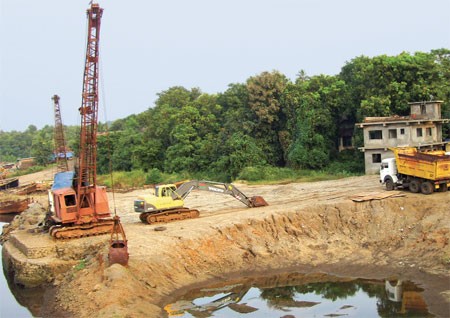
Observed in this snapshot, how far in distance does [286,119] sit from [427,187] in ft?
85.2

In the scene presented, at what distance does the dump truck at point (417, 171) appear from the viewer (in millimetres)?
31594

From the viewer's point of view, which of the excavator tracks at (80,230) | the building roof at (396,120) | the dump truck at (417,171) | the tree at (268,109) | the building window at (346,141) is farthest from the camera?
the tree at (268,109)

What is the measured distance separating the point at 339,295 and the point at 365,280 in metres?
2.10

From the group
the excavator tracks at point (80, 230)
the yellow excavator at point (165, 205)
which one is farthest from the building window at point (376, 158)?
the excavator tracks at point (80, 230)

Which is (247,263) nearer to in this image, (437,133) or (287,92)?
(437,133)

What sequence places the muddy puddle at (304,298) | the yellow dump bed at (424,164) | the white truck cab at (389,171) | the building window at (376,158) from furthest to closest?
the building window at (376,158), the white truck cab at (389,171), the yellow dump bed at (424,164), the muddy puddle at (304,298)

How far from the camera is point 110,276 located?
74.2ft

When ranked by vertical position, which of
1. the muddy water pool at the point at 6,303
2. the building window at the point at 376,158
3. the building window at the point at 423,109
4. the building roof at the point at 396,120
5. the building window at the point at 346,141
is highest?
the building window at the point at 423,109

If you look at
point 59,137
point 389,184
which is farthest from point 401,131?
point 59,137

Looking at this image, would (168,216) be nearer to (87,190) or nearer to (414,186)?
(87,190)

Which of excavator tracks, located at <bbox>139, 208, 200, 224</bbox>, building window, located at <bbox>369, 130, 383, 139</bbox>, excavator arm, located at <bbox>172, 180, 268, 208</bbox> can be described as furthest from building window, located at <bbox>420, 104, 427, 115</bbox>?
excavator tracks, located at <bbox>139, 208, 200, 224</bbox>

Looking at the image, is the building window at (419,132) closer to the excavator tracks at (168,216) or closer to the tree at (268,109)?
the tree at (268,109)

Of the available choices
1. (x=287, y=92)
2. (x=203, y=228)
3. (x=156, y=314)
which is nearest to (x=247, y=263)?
(x=203, y=228)

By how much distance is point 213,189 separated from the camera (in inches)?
1379
